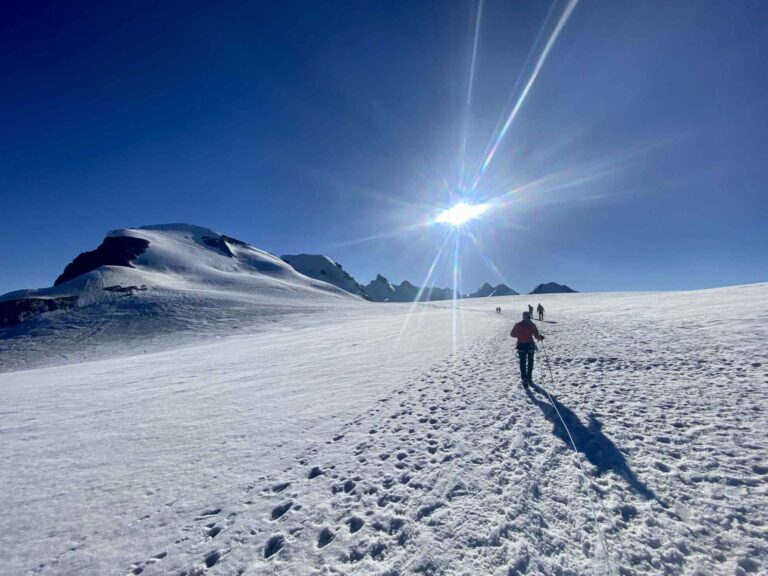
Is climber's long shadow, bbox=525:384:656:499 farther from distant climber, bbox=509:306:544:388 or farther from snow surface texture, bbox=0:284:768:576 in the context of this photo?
distant climber, bbox=509:306:544:388

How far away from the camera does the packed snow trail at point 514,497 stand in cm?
369

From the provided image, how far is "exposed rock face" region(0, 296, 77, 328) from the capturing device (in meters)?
50.8

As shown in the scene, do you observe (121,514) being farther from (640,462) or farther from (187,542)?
(640,462)

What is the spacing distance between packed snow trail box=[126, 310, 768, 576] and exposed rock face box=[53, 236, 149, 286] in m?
114

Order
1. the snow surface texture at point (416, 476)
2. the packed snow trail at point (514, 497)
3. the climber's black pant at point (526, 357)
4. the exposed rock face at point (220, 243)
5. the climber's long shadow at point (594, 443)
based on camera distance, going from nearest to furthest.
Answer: the packed snow trail at point (514, 497) < the snow surface texture at point (416, 476) < the climber's long shadow at point (594, 443) < the climber's black pant at point (526, 357) < the exposed rock face at point (220, 243)

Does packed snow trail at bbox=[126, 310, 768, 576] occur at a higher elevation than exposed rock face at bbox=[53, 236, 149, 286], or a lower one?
lower

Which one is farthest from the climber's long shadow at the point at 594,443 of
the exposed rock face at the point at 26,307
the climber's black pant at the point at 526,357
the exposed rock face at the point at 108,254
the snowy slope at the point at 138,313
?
the exposed rock face at the point at 108,254

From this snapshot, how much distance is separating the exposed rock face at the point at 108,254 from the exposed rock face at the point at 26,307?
4085 cm

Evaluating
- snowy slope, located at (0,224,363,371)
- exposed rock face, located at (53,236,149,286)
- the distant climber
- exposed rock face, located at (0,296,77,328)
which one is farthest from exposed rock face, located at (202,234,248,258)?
the distant climber

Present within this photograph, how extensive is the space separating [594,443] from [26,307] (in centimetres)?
8128

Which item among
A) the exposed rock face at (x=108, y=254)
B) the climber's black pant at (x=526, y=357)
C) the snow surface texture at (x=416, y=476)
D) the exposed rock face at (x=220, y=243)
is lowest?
the snow surface texture at (x=416, y=476)

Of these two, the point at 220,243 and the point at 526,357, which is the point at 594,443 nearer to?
the point at 526,357

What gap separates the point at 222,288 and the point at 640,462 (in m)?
86.9

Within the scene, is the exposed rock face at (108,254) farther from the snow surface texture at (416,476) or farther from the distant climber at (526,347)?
the distant climber at (526,347)
